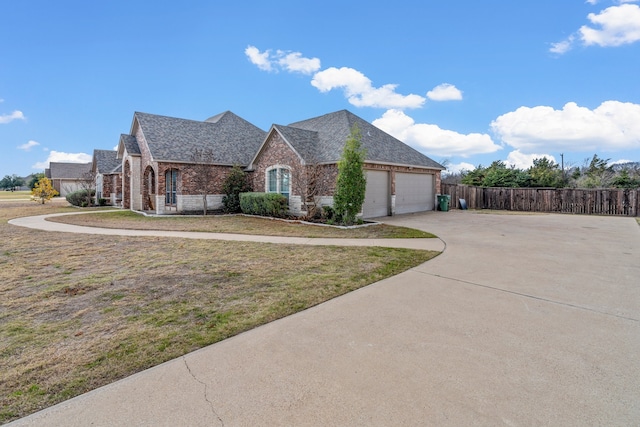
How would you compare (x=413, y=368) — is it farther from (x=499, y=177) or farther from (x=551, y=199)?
(x=499, y=177)

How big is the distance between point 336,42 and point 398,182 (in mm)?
8463

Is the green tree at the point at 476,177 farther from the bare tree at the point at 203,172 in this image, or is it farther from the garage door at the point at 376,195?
the bare tree at the point at 203,172

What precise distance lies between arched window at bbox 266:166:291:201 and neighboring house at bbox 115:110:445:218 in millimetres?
56

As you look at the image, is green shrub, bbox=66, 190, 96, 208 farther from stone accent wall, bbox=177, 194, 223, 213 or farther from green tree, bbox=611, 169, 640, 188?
green tree, bbox=611, 169, 640, 188

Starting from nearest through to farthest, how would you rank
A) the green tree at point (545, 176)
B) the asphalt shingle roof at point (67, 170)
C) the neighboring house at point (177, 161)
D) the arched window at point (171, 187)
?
the neighboring house at point (177, 161), the arched window at point (171, 187), the green tree at point (545, 176), the asphalt shingle roof at point (67, 170)

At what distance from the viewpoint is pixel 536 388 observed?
2.61m

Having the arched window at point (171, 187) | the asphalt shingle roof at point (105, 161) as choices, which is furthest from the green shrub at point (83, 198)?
the arched window at point (171, 187)

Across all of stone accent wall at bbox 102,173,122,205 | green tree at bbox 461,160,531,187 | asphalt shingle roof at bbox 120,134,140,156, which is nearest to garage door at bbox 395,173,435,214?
green tree at bbox 461,160,531,187

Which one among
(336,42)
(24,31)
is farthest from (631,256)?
(24,31)

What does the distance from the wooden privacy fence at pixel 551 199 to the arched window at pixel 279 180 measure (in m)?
12.4

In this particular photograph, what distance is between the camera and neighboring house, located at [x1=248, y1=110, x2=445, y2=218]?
15539mm

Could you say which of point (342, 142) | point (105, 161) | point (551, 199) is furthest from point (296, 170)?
point (105, 161)

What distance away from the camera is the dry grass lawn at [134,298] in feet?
9.56

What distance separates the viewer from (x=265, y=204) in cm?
1650
